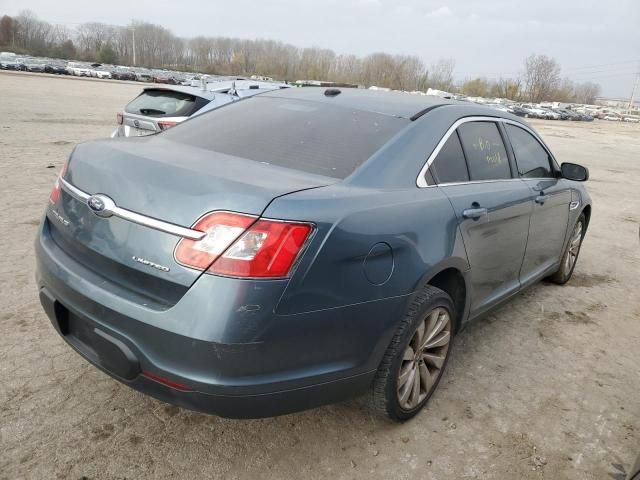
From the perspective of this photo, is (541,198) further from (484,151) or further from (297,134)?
(297,134)

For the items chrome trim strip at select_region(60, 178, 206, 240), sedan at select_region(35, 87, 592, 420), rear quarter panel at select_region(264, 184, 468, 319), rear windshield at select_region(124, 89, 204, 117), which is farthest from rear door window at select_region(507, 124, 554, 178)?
rear windshield at select_region(124, 89, 204, 117)

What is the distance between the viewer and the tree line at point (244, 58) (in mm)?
104938

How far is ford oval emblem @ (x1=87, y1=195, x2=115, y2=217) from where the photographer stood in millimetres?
2092

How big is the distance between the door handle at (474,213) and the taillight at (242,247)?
120cm

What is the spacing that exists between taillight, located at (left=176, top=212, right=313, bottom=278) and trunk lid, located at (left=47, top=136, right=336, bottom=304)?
39 millimetres

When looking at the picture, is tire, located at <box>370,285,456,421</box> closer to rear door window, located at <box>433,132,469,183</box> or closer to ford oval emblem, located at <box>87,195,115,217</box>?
rear door window, located at <box>433,132,469,183</box>

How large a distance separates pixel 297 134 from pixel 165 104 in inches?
194

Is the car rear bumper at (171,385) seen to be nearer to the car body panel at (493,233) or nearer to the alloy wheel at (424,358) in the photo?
the alloy wheel at (424,358)

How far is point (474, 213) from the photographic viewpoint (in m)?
2.84

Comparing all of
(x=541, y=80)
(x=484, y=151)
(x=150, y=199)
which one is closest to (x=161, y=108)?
(x=484, y=151)

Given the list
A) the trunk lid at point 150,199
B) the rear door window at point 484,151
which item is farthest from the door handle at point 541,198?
the trunk lid at point 150,199

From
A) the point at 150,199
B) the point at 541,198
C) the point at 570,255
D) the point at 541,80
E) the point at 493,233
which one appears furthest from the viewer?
the point at 541,80

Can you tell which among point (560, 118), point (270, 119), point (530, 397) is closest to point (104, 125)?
point (270, 119)

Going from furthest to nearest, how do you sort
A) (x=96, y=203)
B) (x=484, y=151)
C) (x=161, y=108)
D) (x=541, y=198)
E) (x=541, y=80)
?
1. (x=541, y=80)
2. (x=161, y=108)
3. (x=541, y=198)
4. (x=484, y=151)
5. (x=96, y=203)
